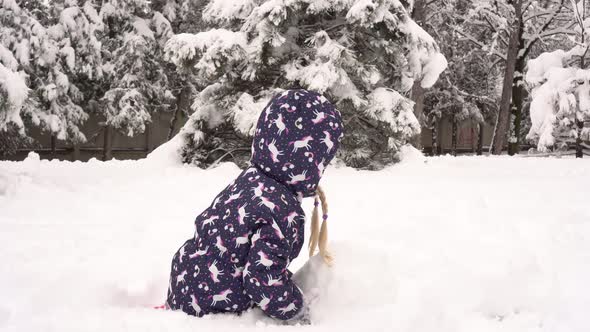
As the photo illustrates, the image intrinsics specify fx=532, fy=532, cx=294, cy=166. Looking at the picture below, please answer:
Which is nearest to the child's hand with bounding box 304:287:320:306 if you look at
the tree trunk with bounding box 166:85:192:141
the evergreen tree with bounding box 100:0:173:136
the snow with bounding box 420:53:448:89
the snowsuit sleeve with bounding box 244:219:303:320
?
the snowsuit sleeve with bounding box 244:219:303:320

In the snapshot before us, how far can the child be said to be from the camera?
2303mm

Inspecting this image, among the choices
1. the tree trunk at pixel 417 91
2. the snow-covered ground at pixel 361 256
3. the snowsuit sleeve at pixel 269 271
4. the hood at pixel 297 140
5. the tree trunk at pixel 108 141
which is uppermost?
the tree trunk at pixel 417 91

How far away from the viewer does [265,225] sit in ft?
7.56

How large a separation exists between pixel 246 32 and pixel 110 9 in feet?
34.7

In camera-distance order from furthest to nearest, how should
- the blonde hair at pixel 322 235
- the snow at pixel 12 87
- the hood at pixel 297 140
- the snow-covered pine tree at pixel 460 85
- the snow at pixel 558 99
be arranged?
1. the snow-covered pine tree at pixel 460 85
2. the snow at pixel 558 99
3. the snow at pixel 12 87
4. the blonde hair at pixel 322 235
5. the hood at pixel 297 140

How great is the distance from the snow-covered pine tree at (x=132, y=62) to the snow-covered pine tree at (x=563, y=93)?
11.7 m

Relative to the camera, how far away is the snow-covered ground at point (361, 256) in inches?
97.1

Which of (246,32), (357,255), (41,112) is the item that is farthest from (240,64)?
(41,112)

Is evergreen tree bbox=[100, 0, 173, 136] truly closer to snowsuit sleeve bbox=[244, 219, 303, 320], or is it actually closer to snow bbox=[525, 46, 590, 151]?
snow bbox=[525, 46, 590, 151]

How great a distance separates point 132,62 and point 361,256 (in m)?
16.5

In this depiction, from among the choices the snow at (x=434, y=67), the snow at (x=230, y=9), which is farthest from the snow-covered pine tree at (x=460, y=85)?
the snow at (x=230, y=9)

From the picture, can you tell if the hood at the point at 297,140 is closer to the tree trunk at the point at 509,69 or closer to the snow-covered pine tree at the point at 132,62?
the snow-covered pine tree at the point at 132,62

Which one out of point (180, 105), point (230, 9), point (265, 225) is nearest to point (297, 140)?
point (265, 225)

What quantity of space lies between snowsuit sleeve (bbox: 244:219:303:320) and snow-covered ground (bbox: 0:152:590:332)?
150 millimetres
